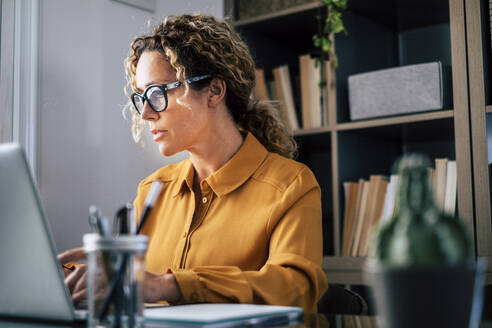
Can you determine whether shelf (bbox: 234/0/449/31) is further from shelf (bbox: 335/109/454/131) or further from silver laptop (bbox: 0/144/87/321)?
silver laptop (bbox: 0/144/87/321)

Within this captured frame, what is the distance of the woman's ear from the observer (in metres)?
1.63

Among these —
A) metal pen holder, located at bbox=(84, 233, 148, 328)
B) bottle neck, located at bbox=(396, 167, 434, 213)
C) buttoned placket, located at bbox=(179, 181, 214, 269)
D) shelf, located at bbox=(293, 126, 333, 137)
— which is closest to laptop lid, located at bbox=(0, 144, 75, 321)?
metal pen holder, located at bbox=(84, 233, 148, 328)

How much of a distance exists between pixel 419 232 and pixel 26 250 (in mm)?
577

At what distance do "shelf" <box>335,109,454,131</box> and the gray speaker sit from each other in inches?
0.8

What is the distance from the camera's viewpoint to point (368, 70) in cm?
247

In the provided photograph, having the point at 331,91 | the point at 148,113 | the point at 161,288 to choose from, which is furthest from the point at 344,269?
the point at 161,288

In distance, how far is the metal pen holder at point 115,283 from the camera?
69 cm

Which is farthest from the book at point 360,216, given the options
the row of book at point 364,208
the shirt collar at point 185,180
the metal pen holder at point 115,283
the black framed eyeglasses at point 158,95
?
the metal pen holder at point 115,283

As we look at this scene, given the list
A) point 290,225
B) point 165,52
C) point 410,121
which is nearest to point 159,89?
point 165,52

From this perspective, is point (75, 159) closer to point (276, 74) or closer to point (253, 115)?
point (253, 115)

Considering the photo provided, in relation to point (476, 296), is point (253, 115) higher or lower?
higher

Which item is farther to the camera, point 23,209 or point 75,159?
point 75,159

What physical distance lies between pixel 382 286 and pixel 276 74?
6.74 ft

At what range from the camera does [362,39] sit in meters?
2.44
